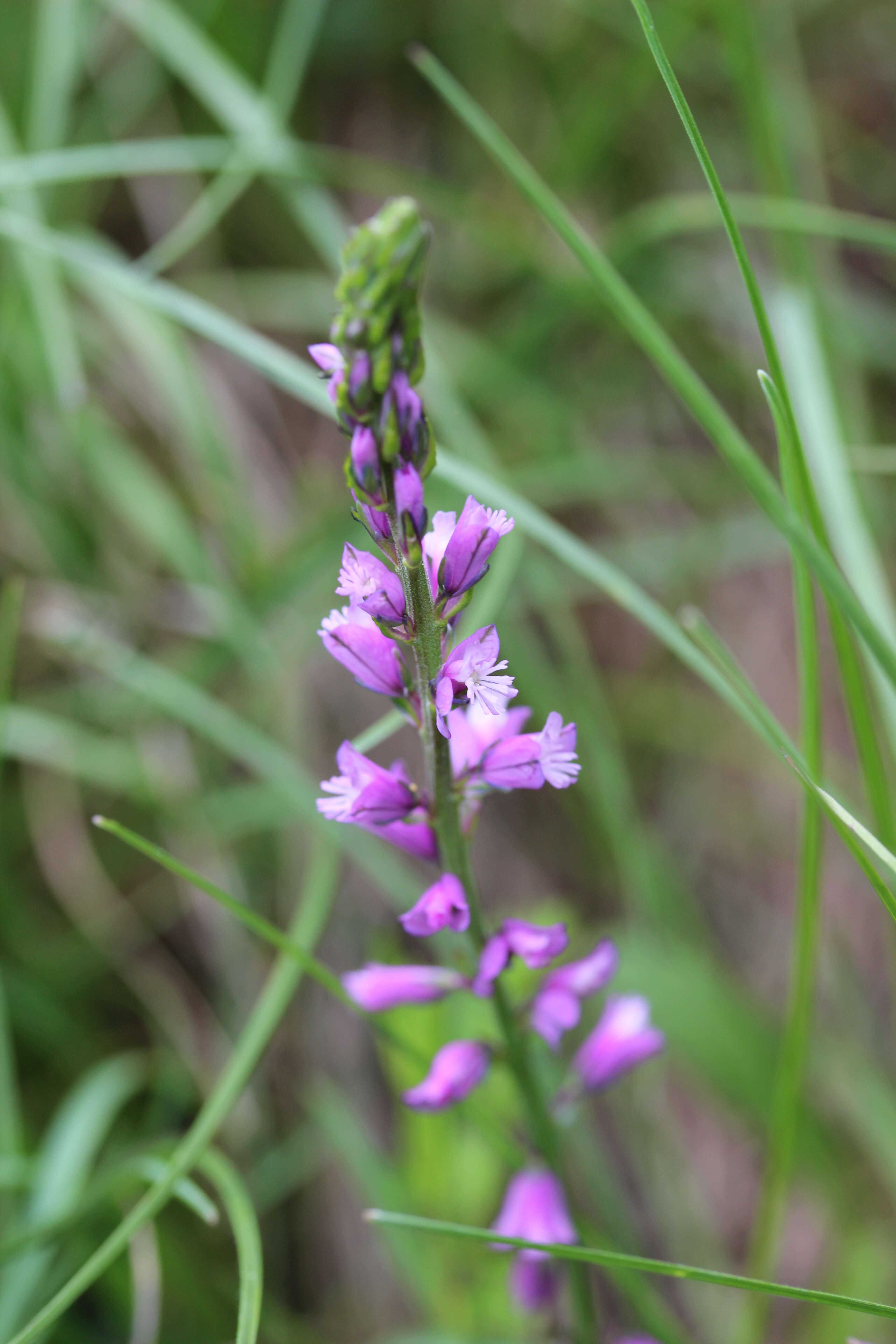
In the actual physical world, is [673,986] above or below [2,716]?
below

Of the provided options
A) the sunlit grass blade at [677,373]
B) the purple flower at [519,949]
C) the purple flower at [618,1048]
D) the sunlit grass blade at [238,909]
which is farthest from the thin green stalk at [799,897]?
the sunlit grass blade at [238,909]

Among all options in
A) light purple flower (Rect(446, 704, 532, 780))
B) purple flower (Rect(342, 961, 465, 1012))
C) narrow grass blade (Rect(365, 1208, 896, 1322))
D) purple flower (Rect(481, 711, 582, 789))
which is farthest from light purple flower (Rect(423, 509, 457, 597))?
narrow grass blade (Rect(365, 1208, 896, 1322))

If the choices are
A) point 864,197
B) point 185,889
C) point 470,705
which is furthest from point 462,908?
point 864,197

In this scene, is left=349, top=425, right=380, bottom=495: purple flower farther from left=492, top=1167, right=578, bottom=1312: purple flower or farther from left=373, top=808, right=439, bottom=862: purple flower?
left=492, top=1167, right=578, bottom=1312: purple flower

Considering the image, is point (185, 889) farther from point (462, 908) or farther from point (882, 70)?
point (882, 70)

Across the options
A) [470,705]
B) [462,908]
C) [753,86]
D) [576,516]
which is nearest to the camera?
[462,908]

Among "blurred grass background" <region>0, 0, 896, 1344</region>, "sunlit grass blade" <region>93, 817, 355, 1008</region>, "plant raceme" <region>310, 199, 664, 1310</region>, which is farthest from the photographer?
"blurred grass background" <region>0, 0, 896, 1344</region>

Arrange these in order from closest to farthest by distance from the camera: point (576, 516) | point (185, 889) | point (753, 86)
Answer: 1. point (753, 86)
2. point (185, 889)
3. point (576, 516)
